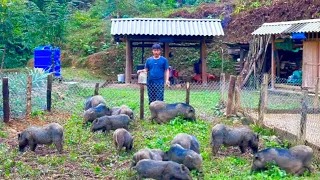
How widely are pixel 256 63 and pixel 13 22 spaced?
10.3 m

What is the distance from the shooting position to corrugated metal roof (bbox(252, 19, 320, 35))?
1800 cm

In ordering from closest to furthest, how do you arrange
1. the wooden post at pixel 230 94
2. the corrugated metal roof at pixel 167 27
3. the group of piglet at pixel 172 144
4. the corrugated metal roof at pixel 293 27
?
the group of piglet at pixel 172 144
the wooden post at pixel 230 94
the corrugated metal roof at pixel 293 27
the corrugated metal roof at pixel 167 27

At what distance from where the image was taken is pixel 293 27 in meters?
19.2

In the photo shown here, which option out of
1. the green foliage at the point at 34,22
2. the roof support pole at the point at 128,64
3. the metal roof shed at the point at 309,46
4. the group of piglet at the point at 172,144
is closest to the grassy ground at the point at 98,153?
the group of piglet at the point at 172,144

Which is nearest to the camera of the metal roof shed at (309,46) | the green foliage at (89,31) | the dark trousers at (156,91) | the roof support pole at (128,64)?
the dark trousers at (156,91)

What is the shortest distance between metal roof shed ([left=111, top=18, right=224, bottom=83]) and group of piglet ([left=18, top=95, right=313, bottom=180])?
31.5 ft

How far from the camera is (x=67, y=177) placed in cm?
797

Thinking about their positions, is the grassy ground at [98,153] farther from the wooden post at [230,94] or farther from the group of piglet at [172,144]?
the wooden post at [230,94]

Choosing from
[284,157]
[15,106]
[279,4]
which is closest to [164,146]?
[284,157]

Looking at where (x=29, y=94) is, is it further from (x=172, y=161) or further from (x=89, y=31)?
(x=89, y=31)

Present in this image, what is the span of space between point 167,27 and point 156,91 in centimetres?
990

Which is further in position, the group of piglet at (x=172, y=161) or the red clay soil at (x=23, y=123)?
the red clay soil at (x=23, y=123)

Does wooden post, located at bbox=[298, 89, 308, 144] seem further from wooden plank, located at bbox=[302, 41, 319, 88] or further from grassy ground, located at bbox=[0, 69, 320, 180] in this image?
wooden plank, located at bbox=[302, 41, 319, 88]

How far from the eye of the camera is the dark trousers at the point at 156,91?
13414mm
